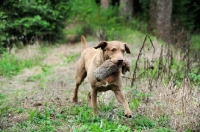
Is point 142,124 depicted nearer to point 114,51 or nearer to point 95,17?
point 114,51

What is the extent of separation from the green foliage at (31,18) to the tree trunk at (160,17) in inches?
175

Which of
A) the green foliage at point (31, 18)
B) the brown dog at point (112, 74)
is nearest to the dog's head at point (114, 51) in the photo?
the brown dog at point (112, 74)

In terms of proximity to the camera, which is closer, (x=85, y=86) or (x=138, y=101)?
(x=138, y=101)

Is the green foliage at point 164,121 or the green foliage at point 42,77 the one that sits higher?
the green foliage at point 164,121

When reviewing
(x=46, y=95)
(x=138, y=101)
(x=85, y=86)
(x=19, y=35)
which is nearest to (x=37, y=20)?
(x=19, y=35)

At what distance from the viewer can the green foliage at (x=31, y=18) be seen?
14.4m

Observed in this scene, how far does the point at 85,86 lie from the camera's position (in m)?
9.48

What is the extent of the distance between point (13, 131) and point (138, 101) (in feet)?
8.76

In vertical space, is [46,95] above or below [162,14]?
below

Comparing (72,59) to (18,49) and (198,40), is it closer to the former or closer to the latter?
(18,49)

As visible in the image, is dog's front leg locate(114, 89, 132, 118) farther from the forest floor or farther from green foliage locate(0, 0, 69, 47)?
green foliage locate(0, 0, 69, 47)

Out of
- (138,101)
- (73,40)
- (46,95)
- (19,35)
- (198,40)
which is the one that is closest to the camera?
(138,101)

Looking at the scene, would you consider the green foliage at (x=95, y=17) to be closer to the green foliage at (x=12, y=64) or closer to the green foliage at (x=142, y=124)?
the green foliage at (x=12, y=64)

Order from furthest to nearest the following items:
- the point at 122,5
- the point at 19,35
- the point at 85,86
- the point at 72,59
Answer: the point at 122,5, the point at 19,35, the point at 72,59, the point at 85,86
